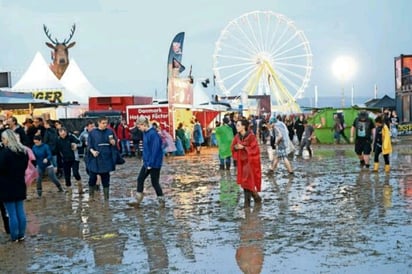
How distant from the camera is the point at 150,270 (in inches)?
265

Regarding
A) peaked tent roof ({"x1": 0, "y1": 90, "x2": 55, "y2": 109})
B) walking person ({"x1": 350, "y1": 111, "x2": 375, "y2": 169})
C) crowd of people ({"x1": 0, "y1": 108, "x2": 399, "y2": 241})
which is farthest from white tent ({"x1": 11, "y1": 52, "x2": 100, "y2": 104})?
walking person ({"x1": 350, "y1": 111, "x2": 375, "y2": 169})

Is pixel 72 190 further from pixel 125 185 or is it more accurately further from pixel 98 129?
pixel 98 129

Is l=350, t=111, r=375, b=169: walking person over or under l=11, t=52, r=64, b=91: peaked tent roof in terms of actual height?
under

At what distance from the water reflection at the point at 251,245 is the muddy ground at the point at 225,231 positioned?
0.01 metres

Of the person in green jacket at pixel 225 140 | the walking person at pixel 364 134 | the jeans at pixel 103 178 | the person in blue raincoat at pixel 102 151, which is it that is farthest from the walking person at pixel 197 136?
the person in blue raincoat at pixel 102 151

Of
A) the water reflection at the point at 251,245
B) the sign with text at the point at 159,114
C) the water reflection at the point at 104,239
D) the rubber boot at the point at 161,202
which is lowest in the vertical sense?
the water reflection at the point at 104,239

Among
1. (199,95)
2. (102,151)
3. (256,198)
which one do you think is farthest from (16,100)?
(199,95)

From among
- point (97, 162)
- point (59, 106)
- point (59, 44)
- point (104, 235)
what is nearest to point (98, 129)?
point (97, 162)

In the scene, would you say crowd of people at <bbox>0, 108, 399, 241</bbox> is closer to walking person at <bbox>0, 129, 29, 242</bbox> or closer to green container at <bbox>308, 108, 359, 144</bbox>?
walking person at <bbox>0, 129, 29, 242</bbox>

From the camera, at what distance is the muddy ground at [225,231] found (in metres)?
6.91

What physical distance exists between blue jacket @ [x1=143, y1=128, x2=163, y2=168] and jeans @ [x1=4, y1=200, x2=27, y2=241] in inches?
117

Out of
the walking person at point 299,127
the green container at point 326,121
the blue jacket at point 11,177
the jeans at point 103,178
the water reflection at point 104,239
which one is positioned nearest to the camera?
the water reflection at point 104,239

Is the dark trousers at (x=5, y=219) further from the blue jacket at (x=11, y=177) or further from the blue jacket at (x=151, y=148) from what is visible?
the blue jacket at (x=151, y=148)

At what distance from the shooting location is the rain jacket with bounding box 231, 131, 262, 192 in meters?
10.9
